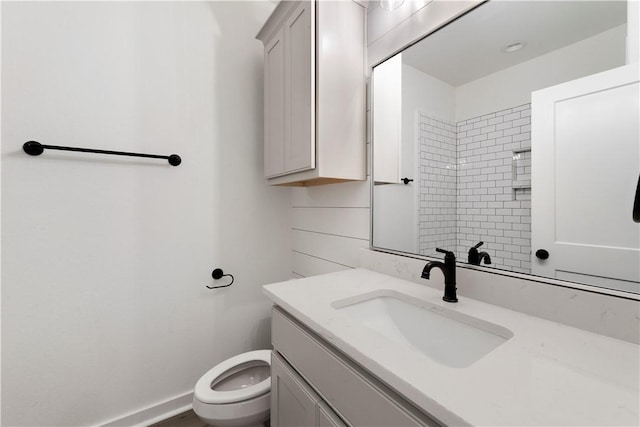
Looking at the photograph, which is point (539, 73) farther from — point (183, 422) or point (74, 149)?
point (183, 422)

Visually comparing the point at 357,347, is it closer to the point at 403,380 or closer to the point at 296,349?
the point at 403,380

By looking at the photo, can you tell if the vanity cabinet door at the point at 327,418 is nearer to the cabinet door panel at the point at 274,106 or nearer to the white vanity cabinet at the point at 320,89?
the white vanity cabinet at the point at 320,89

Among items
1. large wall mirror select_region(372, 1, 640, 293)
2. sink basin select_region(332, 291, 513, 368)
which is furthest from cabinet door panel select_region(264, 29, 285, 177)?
sink basin select_region(332, 291, 513, 368)

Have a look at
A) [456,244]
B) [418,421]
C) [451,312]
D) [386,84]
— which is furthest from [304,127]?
[418,421]

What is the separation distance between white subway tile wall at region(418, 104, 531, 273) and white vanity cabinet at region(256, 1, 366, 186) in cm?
33

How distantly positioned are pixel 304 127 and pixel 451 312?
2.94ft

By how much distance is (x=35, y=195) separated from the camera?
110 cm

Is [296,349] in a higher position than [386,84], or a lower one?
lower

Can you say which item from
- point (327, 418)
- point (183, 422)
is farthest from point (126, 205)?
point (327, 418)

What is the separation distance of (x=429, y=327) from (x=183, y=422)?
4.55 feet

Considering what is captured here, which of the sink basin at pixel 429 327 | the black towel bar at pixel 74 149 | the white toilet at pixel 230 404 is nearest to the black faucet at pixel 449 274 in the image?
the sink basin at pixel 429 327

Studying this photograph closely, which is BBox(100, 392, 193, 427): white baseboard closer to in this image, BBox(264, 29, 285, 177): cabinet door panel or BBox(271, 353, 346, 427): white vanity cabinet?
BBox(271, 353, 346, 427): white vanity cabinet

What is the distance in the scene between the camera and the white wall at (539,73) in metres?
0.65

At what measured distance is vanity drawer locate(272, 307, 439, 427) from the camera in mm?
496
